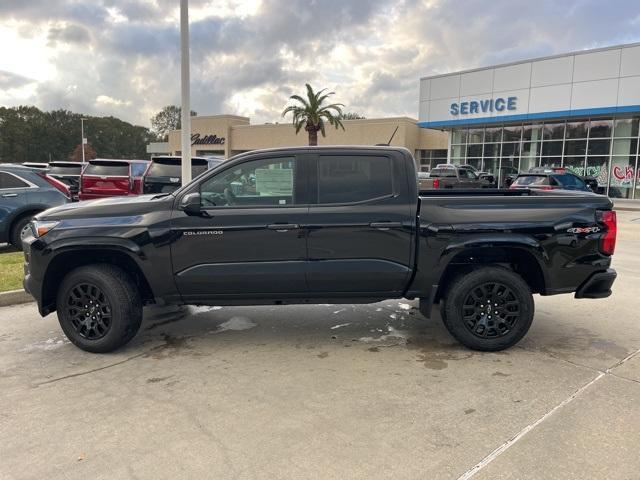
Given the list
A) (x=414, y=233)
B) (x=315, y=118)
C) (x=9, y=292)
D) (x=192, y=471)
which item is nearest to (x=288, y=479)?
(x=192, y=471)

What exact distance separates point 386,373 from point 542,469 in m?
1.53

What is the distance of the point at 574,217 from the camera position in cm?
458

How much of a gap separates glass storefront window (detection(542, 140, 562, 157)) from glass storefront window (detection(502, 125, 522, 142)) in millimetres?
1735

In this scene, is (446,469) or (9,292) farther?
(9,292)

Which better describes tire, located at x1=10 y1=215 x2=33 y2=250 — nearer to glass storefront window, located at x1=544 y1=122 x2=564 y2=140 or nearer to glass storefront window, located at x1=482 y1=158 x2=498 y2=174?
glass storefront window, located at x1=544 y1=122 x2=564 y2=140

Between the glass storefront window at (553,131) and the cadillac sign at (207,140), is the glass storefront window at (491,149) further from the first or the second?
the cadillac sign at (207,140)

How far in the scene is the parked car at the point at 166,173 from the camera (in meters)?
12.1

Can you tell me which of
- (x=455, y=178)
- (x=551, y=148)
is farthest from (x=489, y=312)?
(x=551, y=148)

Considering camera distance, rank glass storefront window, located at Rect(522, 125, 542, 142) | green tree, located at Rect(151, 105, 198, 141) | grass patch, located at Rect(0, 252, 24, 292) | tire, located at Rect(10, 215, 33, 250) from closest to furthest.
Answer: grass patch, located at Rect(0, 252, 24, 292)
tire, located at Rect(10, 215, 33, 250)
glass storefront window, located at Rect(522, 125, 542, 142)
green tree, located at Rect(151, 105, 198, 141)

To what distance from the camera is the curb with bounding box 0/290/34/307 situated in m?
6.34

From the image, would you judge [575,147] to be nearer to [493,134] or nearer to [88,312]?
[493,134]

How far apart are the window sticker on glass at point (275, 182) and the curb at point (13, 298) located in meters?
3.84

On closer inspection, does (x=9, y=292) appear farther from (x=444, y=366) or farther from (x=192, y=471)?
(x=444, y=366)

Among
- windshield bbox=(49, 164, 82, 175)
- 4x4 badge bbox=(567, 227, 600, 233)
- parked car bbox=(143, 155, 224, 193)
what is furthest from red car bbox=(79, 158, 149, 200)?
4x4 badge bbox=(567, 227, 600, 233)
